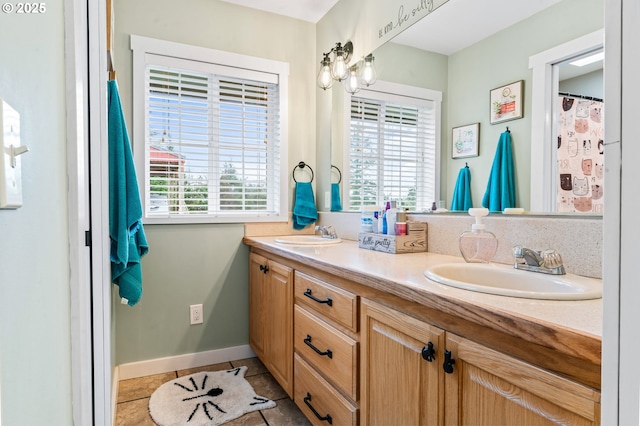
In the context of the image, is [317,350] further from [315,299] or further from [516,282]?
[516,282]

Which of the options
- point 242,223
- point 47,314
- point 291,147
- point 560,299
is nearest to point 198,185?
point 242,223

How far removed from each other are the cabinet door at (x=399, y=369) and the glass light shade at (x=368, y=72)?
1478 mm

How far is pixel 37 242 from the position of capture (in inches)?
22.4

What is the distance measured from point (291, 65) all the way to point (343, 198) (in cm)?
107

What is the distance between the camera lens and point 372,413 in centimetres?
124

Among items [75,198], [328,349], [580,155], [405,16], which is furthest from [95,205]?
[405,16]

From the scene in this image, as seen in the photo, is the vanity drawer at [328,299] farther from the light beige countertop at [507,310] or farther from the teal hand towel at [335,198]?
the teal hand towel at [335,198]

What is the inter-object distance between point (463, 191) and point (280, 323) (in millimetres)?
1156

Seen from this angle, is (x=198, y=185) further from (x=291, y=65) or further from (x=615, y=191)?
(x=615, y=191)

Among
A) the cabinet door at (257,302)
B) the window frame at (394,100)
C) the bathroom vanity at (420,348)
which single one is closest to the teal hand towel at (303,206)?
the window frame at (394,100)

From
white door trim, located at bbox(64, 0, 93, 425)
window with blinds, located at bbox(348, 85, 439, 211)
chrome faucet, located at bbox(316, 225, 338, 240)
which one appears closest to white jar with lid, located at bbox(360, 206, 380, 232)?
window with blinds, located at bbox(348, 85, 439, 211)

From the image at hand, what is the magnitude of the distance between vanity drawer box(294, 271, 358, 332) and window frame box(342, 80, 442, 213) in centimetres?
70

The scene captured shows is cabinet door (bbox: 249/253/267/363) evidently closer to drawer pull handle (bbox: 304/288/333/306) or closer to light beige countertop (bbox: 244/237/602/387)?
drawer pull handle (bbox: 304/288/333/306)

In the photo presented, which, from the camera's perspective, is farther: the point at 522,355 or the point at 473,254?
the point at 473,254
